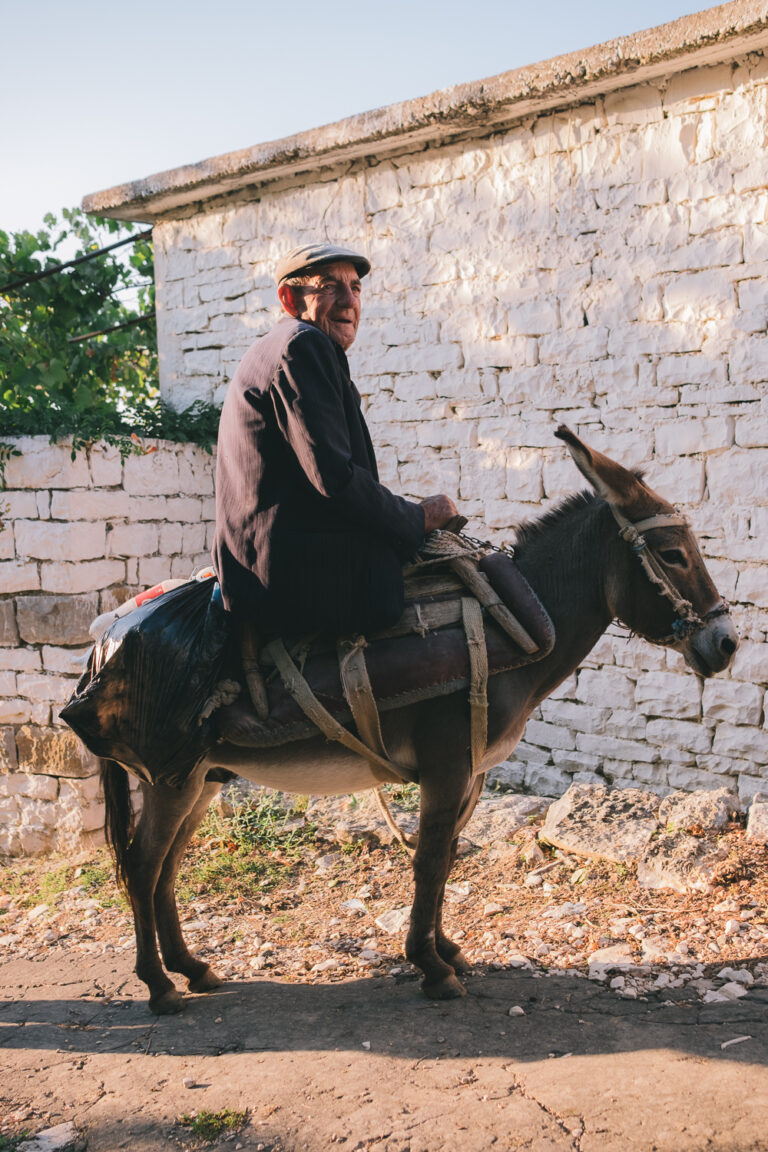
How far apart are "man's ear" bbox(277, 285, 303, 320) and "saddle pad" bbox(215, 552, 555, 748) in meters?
1.11

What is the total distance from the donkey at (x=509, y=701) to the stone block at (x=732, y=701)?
85.8 inches

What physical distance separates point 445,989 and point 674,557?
1.74 metres

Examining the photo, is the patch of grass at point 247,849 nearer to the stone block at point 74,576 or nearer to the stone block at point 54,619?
the stone block at point 54,619

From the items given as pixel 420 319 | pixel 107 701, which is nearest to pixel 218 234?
pixel 420 319

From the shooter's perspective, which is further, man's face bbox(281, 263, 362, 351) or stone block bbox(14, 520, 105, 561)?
stone block bbox(14, 520, 105, 561)

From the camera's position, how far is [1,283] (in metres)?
8.14

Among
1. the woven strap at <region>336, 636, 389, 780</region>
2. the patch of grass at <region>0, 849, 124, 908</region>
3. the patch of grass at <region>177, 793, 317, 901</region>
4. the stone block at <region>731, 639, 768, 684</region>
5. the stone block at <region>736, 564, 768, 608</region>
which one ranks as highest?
the stone block at <region>736, 564, 768, 608</region>

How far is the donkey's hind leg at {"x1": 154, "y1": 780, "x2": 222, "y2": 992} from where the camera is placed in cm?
337

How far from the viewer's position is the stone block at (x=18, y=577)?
559 cm

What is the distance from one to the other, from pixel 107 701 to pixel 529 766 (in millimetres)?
3453

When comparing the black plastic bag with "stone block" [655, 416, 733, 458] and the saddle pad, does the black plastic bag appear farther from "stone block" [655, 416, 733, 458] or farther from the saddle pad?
"stone block" [655, 416, 733, 458]

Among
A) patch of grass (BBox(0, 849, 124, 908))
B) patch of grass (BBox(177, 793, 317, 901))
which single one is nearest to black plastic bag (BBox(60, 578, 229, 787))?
patch of grass (BBox(177, 793, 317, 901))

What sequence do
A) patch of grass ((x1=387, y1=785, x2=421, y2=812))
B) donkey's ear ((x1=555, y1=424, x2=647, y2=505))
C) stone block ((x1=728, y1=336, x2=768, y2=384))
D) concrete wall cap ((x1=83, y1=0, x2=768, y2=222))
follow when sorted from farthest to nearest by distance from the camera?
1. patch of grass ((x1=387, y1=785, x2=421, y2=812))
2. stone block ((x1=728, y1=336, x2=768, y2=384))
3. concrete wall cap ((x1=83, y1=0, x2=768, y2=222))
4. donkey's ear ((x1=555, y1=424, x2=647, y2=505))

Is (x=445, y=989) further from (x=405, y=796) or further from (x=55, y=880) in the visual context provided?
(x=55, y=880)
